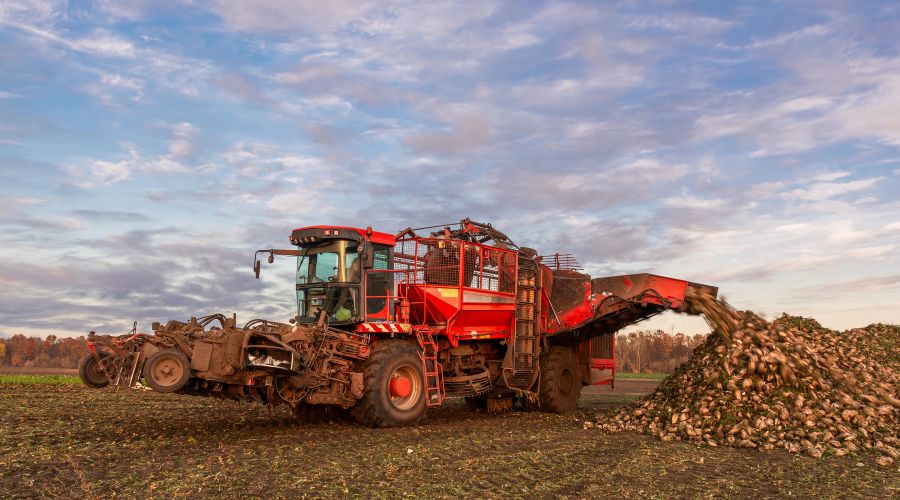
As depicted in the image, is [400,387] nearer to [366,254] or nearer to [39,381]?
[366,254]

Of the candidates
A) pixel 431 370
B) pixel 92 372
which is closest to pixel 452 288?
pixel 431 370

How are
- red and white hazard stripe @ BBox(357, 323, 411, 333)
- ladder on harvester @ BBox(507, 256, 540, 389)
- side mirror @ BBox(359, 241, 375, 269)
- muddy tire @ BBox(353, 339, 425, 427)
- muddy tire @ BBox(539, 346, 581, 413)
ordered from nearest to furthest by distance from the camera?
muddy tire @ BBox(353, 339, 425, 427) < red and white hazard stripe @ BBox(357, 323, 411, 333) < side mirror @ BBox(359, 241, 375, 269) < ladder on harvester @ BBox(507, 256, 540, 389) < muddy tire @ BBox(539, 346, 581, 413)

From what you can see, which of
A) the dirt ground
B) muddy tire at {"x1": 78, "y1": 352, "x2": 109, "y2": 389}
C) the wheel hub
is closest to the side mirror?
the wheel hub

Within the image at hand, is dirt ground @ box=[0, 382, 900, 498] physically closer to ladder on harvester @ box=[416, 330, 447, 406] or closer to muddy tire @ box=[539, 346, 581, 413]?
ladder on harvester @ box=[416, 330, 447, 406]

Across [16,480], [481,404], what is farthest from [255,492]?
[481,404]

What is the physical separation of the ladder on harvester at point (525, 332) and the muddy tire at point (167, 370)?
6952 mm

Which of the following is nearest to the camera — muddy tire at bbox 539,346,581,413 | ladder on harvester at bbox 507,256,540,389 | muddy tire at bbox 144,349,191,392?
muddy tire at bbox 144,349,191,392

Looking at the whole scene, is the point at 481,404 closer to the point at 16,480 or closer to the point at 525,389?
the point at 525,389

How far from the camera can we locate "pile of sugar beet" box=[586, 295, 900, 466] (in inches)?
415

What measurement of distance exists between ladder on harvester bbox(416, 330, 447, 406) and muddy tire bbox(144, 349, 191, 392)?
404cm

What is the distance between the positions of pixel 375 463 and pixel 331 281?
4.24m

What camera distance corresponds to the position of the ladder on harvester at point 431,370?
1203 centimetres

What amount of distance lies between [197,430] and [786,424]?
885 centimetres

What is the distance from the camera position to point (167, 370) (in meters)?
9.21
